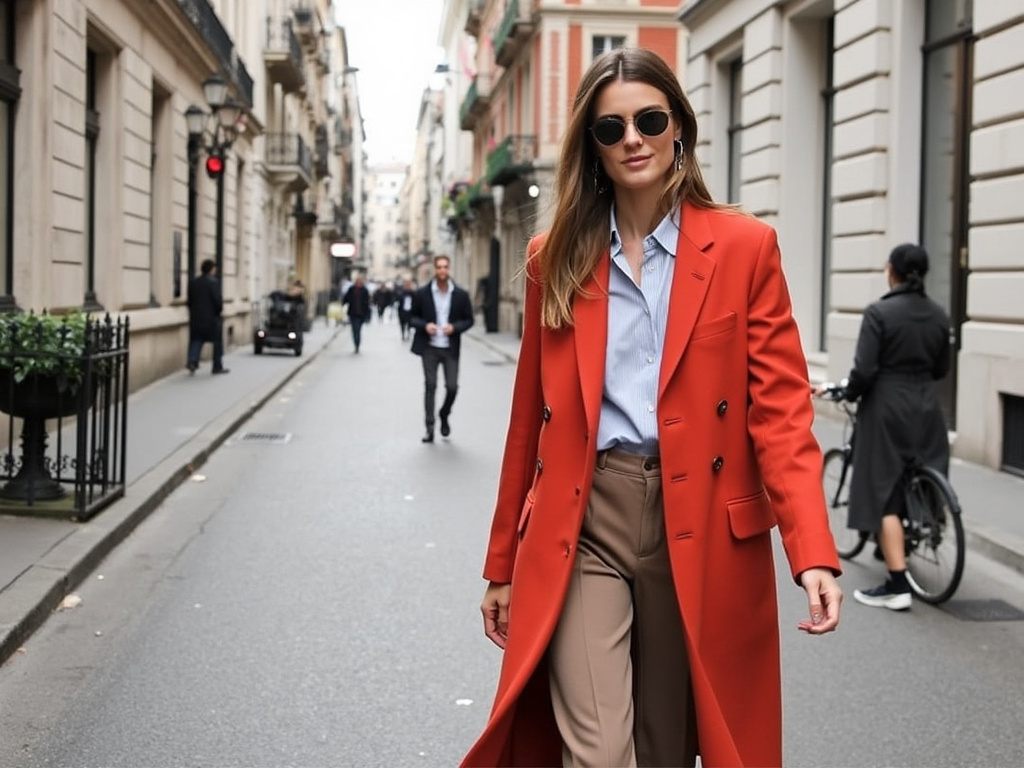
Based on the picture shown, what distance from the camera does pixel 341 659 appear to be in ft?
18.3

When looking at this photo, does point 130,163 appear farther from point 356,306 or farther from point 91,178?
point 356,306

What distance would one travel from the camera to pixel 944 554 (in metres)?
6.65

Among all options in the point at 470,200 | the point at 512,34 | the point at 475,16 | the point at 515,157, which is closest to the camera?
the point at 515,157

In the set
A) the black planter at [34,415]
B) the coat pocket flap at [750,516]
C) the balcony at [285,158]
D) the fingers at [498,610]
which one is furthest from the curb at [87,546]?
the balcony at [285,158]

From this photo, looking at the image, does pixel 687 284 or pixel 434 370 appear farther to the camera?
pixel 434 370

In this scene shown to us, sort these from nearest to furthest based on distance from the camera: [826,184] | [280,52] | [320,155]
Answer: [826,184], [280,52], [320,155]

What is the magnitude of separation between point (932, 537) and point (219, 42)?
20.4 meters

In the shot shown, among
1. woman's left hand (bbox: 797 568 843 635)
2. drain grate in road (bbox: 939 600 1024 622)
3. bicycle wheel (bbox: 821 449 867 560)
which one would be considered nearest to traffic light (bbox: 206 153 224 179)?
bicycle wheel (bbox: 821 449 867 560)

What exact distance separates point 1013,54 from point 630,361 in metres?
9.61

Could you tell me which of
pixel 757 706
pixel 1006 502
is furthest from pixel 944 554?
pixel 757 706

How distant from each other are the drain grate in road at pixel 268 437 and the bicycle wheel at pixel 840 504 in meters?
6.78

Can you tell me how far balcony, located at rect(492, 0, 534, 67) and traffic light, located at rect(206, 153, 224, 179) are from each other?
19.2 m

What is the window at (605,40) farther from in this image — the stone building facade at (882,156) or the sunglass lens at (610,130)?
the sunglass lens at (610,130)

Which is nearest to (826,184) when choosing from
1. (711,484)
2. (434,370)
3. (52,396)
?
(434,370)
